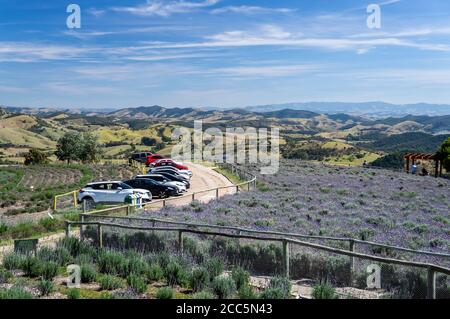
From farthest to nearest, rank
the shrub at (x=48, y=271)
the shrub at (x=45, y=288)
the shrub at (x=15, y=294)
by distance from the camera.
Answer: the shrub at (x=48, y=271) → the shrub at (x=45, y=288) → the shrub at (x=15, y=294)

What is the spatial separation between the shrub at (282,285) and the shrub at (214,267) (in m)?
1.25

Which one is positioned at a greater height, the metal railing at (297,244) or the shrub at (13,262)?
the metal railing at (297,244)

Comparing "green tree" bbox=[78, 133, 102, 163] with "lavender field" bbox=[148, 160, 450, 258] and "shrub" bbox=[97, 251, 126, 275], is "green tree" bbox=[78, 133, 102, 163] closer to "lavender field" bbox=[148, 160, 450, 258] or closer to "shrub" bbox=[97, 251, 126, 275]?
"lavender field" bbox=[148, 160, 450, 258]

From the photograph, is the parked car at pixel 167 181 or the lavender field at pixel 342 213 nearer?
the lavender field at pixel 342 213

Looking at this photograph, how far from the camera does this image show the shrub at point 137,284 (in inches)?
385

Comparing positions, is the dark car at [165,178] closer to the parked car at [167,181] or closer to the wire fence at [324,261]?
the parked car at [167,181]

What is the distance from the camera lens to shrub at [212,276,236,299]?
9.46 metres

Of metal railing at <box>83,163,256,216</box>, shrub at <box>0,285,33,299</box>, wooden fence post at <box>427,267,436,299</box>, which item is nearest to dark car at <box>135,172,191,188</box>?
metal railing at <box>83,163,256,216</box>

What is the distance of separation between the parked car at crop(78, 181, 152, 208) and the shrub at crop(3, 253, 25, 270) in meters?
17.1

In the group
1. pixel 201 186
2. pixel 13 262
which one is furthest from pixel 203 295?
pixel 201 186

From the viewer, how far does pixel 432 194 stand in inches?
1401

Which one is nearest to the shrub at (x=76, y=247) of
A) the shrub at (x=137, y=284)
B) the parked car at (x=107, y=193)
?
the shrub at (x=137, y=284)

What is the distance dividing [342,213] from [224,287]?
603 inches

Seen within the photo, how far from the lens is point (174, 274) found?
10.8 meters
